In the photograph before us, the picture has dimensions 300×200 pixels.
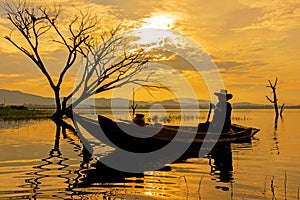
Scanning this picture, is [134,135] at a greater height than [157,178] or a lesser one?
greater

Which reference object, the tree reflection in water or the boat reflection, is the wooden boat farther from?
the tree reflection in water

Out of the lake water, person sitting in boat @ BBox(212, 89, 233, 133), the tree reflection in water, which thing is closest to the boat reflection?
the lake water

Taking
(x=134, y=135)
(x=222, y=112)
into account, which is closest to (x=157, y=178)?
(x=134, y=135)

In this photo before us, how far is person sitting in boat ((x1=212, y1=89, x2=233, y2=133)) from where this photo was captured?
21109 millimetres

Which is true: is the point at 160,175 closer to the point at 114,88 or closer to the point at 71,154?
the point at 71,154

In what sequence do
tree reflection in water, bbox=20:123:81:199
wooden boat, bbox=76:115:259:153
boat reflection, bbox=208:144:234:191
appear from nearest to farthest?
1. tree reflection in water, bbox=20:123:81:199
2. boat reflection, bbox=208:144:234:191
3. wooden boat, bbox=76:115:259:153

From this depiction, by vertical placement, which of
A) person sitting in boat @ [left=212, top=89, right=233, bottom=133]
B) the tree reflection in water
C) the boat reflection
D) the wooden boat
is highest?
person sitting in boat @ [left=212, top=89, right=233, bottom=133]

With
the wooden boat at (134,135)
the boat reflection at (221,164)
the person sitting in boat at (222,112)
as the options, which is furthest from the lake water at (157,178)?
the person sitting in boat at (222,112)

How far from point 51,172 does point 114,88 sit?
32226 mm

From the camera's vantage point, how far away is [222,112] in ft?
70.4

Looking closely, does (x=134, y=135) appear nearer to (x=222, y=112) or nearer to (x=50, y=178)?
(x=50, y=178)

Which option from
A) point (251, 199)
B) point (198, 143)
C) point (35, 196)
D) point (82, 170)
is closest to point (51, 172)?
point (82, 170)

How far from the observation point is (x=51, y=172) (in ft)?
43.0

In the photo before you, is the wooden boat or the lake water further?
the wooden boat
